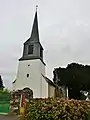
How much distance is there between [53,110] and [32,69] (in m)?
27.2

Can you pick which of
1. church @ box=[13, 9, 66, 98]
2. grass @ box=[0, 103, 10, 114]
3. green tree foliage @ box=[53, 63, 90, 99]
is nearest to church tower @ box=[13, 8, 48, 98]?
church @ box=[13, 9, 66, 98]

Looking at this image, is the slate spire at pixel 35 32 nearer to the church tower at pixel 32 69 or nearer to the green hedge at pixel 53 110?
the church tower at pixel 32 69

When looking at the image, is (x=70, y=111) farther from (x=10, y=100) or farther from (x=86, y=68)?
(x=86, y=68)

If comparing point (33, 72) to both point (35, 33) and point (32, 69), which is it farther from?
point (35, 33)

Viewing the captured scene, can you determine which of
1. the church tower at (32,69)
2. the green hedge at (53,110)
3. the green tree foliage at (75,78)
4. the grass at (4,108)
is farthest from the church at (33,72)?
the green hedge at (53,110)

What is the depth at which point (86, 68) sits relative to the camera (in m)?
41.5

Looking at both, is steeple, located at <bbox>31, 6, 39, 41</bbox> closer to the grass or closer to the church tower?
the church tower

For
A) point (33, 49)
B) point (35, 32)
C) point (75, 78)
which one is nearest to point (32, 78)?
point (33, 49)

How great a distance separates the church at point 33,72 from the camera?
32.1 m

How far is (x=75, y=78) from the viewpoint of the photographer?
3997 cm

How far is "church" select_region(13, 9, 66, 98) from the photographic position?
32.1 metres

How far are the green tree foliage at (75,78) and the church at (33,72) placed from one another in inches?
183

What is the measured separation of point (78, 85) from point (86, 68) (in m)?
4.33

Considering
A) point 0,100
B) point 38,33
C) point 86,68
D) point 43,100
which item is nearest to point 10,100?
point 0,100
